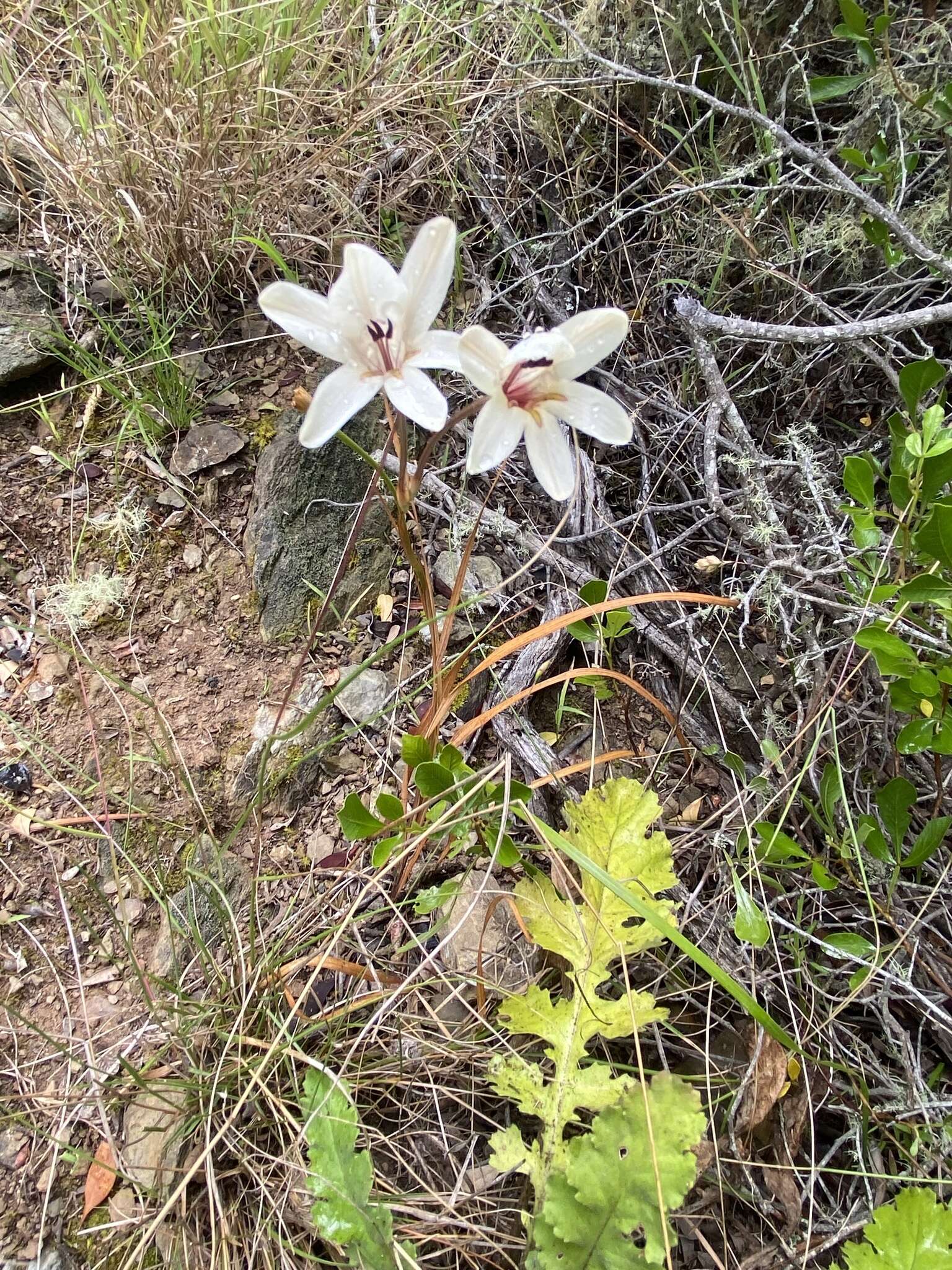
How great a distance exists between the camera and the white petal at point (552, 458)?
3.62 feet

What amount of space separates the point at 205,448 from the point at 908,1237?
1881 millimetres

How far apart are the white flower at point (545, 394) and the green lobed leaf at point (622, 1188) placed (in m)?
0.87

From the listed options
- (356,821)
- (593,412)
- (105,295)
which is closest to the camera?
(593,412)

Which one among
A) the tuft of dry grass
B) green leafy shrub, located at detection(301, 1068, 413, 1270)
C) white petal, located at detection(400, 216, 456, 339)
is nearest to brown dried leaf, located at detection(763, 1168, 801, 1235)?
green leafy shrub, located at detection(301, 1068, 413, 1270)

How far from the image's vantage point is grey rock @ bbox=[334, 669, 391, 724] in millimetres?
1612

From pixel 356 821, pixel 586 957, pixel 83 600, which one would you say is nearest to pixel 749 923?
pixel 586 957

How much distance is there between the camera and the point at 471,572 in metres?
1.77

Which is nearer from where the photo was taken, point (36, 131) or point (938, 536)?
point (938, 536)

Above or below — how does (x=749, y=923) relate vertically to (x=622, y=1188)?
above

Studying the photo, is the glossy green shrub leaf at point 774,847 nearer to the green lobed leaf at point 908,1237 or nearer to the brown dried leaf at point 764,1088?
the brown dried leaf at point 764,1088

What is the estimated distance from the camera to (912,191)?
179 cm

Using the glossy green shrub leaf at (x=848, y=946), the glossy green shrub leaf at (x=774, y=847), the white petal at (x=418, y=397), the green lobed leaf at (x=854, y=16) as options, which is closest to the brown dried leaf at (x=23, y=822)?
the white petal at (x=418, y=397)

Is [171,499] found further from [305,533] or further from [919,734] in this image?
[919,734]

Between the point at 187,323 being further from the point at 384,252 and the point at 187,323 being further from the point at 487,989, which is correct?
the point at 487,989
